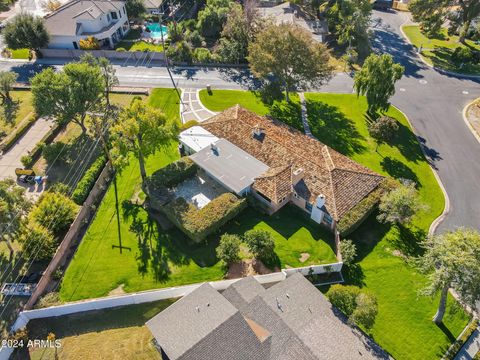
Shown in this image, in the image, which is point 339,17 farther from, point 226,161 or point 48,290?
point 48,290

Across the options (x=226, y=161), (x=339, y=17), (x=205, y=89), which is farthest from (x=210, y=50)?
(x=226, y=161)

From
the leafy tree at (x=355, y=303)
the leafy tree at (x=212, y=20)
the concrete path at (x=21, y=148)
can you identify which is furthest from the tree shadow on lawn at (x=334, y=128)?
the concrete path at (x=21, y=148)

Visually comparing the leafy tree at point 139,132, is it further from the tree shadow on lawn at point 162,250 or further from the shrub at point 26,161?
the shrub at point 26,161

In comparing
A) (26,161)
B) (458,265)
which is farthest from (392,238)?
(26,161)

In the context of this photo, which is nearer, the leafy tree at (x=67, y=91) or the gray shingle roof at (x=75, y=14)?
the leafy tree at (x=67, y=91)

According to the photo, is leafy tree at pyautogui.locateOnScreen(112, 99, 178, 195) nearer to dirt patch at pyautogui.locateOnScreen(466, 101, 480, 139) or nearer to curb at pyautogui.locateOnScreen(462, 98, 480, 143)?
curb at pyautogui.locateOnScreen(462, 98, 480, 143)

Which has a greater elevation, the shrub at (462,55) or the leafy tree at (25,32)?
the shrub at (462,55)
